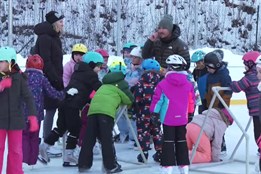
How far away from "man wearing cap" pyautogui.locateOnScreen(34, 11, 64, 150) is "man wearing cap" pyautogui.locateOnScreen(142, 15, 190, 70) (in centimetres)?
104

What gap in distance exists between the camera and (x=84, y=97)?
5.75 metres

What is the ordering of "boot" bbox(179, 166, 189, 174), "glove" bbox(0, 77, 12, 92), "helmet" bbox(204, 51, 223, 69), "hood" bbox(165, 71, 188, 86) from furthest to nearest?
"helmet" bbox(204, 51, 223, 69)
"boot" bbox(179, 166, 189, 174)
"hood" bbox(165, 71, 188, 86)
"glove" bbox(0, 77, 12, 92)

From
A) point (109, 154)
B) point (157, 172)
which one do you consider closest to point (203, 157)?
point (157, 172)

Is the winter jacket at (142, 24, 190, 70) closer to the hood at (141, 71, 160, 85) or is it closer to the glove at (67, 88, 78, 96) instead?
the hood at (141, 71, 160, 85)

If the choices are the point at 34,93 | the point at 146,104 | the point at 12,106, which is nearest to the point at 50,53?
the point at 34,93

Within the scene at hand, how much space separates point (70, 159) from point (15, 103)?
134 cm

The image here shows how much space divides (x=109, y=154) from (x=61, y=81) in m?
1.30

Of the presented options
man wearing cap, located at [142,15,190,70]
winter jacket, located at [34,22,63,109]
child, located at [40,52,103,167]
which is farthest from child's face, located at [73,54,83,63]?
man wearing cap, located at [142,15,190,70]

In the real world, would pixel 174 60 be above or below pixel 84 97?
above

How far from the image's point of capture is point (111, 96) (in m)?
5.44

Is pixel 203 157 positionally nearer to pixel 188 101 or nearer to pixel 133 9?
pixel 188 101

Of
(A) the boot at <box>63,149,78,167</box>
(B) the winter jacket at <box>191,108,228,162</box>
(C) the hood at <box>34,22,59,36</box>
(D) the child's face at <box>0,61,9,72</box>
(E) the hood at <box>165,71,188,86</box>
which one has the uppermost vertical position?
(C) the hood at <box>34,22,59,36</box>

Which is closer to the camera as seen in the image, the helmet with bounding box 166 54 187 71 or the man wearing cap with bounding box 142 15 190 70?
the helmet with bounding box 166 54 187 71

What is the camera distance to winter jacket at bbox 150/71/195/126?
518 centimetres
